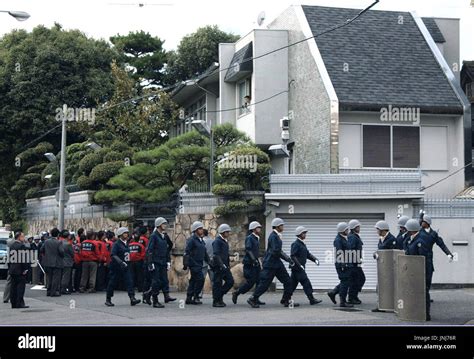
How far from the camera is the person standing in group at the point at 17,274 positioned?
69.3 feet

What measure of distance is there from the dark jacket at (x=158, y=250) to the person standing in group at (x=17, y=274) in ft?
9.71

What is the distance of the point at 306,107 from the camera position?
1243 inches

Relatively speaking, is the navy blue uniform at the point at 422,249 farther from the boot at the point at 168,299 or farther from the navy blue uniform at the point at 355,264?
the boot at the point at 168,299

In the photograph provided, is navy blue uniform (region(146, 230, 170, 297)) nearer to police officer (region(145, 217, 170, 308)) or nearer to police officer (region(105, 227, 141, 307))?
police officer (region(145, 217, 170, 308))

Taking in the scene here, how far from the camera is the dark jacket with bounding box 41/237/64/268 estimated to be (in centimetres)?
2495

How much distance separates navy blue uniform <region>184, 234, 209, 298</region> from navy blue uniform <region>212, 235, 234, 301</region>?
32 centimetres

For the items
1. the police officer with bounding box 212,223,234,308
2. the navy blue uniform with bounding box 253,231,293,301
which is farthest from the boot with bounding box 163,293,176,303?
the navy blue uniform with bounding box 253,231,293,301

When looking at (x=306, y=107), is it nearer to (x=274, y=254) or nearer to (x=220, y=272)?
(x=274, y=254)

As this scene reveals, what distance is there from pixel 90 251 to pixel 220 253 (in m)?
6.46

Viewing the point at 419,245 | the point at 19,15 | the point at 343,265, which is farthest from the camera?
the point at 19,15

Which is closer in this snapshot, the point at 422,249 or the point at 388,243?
the point at 422,249

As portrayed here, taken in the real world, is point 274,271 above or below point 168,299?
above

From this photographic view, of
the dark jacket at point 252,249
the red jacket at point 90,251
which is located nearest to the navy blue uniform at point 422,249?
the dark jacket at point 252,249

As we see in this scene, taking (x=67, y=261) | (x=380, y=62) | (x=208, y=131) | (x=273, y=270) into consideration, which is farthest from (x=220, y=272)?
(x=380, y=62)
